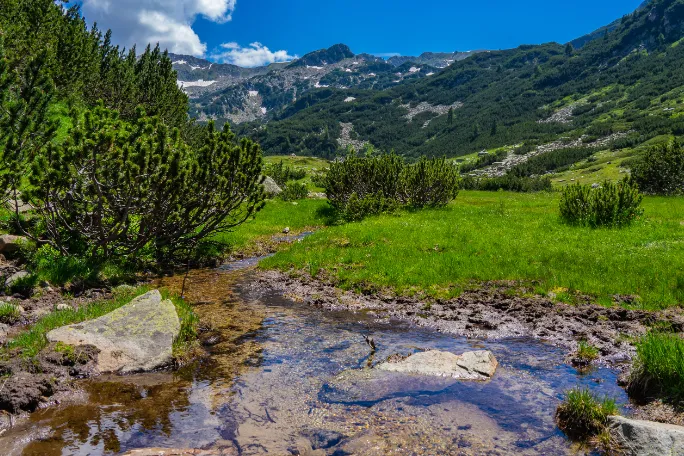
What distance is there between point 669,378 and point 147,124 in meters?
14.6

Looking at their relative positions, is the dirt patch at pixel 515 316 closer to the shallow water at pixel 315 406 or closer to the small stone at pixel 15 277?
the shallow water at pixel 315 406

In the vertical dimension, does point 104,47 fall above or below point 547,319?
above

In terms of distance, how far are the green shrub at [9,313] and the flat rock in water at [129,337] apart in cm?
250

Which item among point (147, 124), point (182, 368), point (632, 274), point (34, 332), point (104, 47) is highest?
point (104, 47)

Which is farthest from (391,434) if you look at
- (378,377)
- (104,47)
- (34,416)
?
(104,47)

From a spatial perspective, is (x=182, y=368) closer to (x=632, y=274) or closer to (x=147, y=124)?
(x=147, y=124)

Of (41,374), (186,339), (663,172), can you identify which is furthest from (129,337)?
(663,172)

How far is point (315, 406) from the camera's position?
7090mm

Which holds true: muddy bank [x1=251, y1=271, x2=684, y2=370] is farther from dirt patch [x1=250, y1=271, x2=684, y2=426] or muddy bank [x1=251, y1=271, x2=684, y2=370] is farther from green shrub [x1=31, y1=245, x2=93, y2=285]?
green shrub [x1=31, y1=245, x2=93, y2=285]

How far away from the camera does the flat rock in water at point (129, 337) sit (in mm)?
8453

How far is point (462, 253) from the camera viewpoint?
58.1 feet

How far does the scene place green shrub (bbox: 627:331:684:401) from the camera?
264 inches

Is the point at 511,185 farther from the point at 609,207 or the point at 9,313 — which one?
the point at 9,313

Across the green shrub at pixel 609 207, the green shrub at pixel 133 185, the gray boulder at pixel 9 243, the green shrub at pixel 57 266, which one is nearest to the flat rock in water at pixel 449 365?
the green shrub at pixel 133 185
